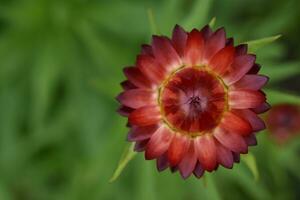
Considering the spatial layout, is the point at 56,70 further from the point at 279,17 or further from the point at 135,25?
the point at 279,17

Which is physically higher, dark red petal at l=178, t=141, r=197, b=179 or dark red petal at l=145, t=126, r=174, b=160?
dark red petal at l=145, t=126, r=174, b=160

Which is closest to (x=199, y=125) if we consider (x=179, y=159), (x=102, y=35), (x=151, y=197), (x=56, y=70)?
(x=179, y=159)

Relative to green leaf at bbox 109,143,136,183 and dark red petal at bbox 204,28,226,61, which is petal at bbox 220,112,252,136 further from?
green leaf at bbox 109,143,136,183

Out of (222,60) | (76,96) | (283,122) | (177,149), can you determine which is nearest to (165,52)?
(222,60)

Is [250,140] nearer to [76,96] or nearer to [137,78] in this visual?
[137,78]

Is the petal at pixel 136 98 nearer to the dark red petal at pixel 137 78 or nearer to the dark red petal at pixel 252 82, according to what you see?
the dark red petal at pixel 137 78

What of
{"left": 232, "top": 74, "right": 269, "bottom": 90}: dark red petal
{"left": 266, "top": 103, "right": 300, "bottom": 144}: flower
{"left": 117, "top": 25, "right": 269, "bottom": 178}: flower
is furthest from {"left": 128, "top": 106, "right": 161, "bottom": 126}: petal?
{"left": 266, "top": 103, "right": 300, "bottom": 144}: flower

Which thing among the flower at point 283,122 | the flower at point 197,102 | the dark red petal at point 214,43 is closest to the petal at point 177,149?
the flower at point 197,102

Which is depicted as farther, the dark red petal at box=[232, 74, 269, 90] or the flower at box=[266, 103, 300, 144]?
the flower at box=[266, 103, 300, 144]

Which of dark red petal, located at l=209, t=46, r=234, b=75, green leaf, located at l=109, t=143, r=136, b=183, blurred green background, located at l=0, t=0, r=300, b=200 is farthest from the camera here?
blurred green background, located at l=0, t=0, r=300, b=200
